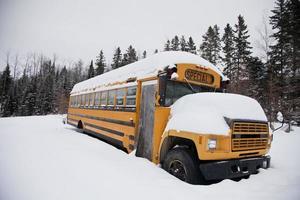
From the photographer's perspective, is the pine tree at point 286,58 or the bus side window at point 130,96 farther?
the pine tree at point 286,58

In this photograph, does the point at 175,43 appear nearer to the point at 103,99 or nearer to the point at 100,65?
the point at 100,65

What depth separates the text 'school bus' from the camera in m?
3.31

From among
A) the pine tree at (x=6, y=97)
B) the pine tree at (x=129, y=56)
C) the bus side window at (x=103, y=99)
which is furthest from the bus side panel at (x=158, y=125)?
the pine tree at (x=6, y=97)

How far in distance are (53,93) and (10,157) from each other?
45.8 m

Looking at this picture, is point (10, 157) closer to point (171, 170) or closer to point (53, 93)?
point (171, 170)

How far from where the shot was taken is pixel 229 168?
3.34m

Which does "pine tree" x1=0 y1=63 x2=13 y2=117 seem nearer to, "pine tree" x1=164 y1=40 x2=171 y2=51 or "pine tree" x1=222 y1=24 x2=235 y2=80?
"pine tree" x1=164 y1=40 x2=171 y2=51

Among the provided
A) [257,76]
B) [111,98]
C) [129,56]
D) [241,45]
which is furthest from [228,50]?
[111,98]

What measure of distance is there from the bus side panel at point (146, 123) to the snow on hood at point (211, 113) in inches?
28.8

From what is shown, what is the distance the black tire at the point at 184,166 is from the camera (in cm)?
339

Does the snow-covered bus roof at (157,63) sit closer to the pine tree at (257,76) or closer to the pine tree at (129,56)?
the pine tree at (257,76)

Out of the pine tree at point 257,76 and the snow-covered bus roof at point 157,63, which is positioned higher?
the pine tree at point 257,76

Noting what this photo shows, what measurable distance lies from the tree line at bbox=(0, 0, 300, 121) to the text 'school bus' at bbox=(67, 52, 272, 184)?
11033mm

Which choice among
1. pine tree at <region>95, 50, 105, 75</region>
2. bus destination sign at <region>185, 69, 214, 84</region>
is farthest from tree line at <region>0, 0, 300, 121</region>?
bus destination sign at <region>185, 69, 214, 84</region>
